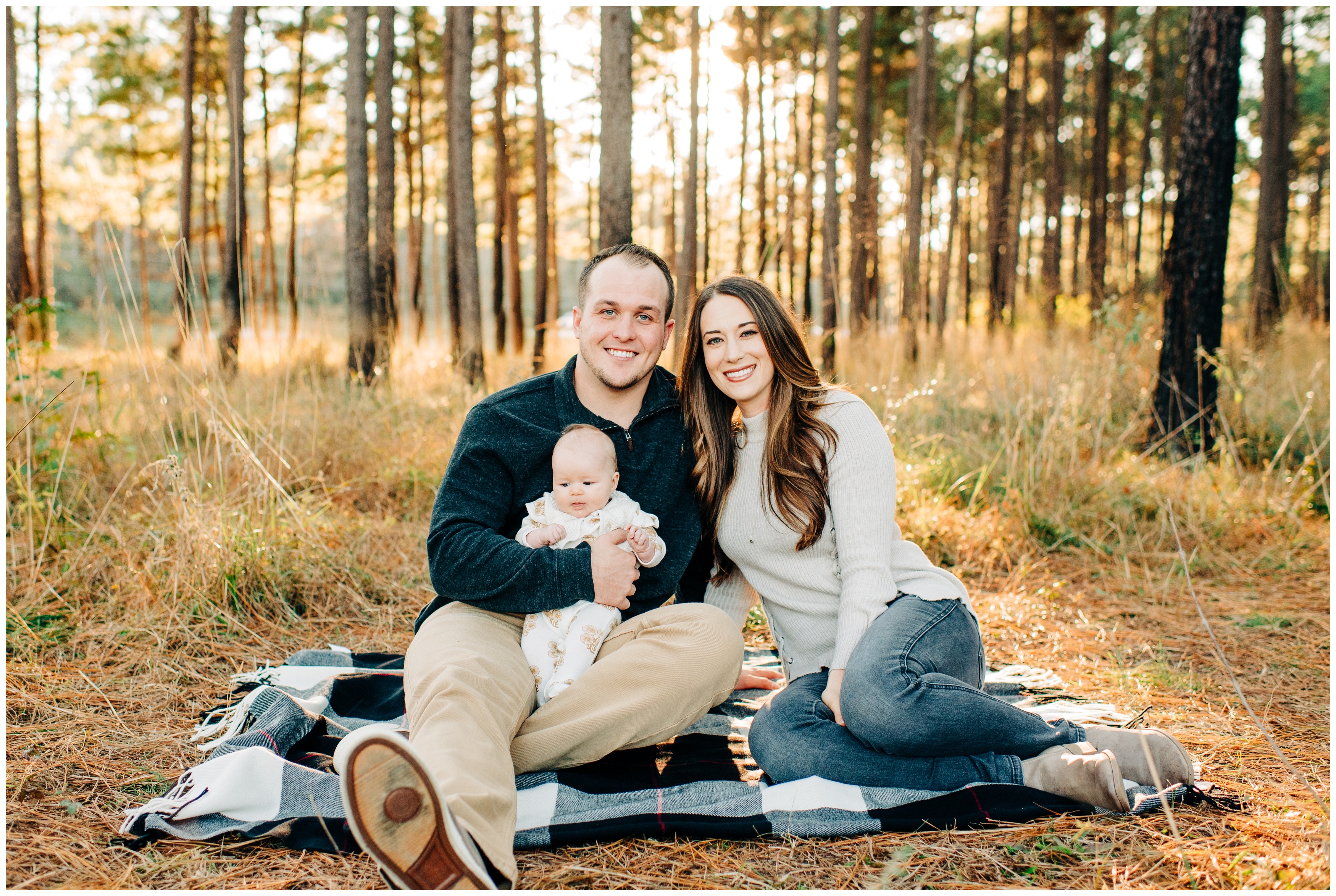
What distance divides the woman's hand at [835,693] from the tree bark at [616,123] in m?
3.53

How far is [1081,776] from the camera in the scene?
5.85ft

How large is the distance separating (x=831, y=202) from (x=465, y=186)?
4.18 m

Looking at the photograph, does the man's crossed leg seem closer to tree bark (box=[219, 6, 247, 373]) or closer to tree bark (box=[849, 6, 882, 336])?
tree bark (box=[219, 6, 247, 373])

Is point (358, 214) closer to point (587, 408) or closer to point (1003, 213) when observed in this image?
point (587, 408)

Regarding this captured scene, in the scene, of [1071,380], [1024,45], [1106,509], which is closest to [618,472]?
[1106,509]

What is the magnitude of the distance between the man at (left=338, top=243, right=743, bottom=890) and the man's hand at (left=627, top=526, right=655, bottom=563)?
0.03 m

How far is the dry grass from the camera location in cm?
168

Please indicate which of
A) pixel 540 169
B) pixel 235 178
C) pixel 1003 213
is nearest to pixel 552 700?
pixel 235 178

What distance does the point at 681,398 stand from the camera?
7.99ft

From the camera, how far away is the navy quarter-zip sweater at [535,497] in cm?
208

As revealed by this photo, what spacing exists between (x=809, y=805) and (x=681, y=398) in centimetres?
118

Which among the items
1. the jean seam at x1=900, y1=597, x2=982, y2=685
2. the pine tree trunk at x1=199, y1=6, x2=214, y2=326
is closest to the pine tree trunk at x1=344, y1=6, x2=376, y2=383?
the pine tree trunk at x1=199, y1=6, x2=214, y2=326

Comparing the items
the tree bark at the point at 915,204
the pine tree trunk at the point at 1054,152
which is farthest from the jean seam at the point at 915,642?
the pine tree trunk at the point at 1054,152

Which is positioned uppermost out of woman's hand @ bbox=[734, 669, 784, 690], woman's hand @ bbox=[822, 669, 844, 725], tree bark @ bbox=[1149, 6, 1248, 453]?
tree bark @ bbox=[1149, 6, 1248, 453]
